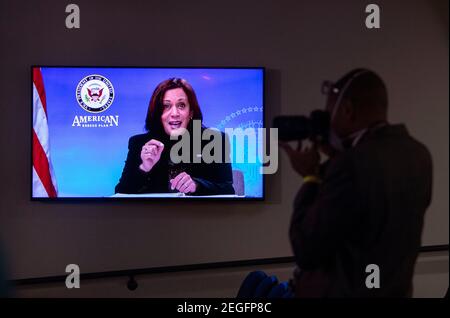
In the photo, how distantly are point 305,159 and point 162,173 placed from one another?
0.74m

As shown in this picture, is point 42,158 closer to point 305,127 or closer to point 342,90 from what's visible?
point 305,127

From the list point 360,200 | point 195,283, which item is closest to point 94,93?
point 195,283

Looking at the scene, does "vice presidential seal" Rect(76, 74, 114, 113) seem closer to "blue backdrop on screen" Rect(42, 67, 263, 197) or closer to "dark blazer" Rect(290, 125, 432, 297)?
"blue backdrop on screen" Rect(42, 67, 263, 197)

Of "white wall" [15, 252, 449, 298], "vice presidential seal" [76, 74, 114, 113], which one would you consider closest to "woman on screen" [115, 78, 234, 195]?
"vice presidential seal" [76, 74, 114, 113]

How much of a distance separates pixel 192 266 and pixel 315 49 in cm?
95

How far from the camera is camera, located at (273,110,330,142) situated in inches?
48.6

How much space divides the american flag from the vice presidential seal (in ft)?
0.49

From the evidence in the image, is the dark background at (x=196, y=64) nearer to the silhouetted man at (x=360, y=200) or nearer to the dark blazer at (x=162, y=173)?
the dark blazer at (x=162, y=173)

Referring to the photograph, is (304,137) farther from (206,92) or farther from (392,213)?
(206,92)

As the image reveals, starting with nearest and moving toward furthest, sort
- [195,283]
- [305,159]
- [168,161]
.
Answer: [305,159] < [168,161] < [195,283]

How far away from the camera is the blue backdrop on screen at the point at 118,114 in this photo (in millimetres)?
1812

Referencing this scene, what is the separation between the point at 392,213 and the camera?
1178 mm

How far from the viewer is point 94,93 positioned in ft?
6.00
